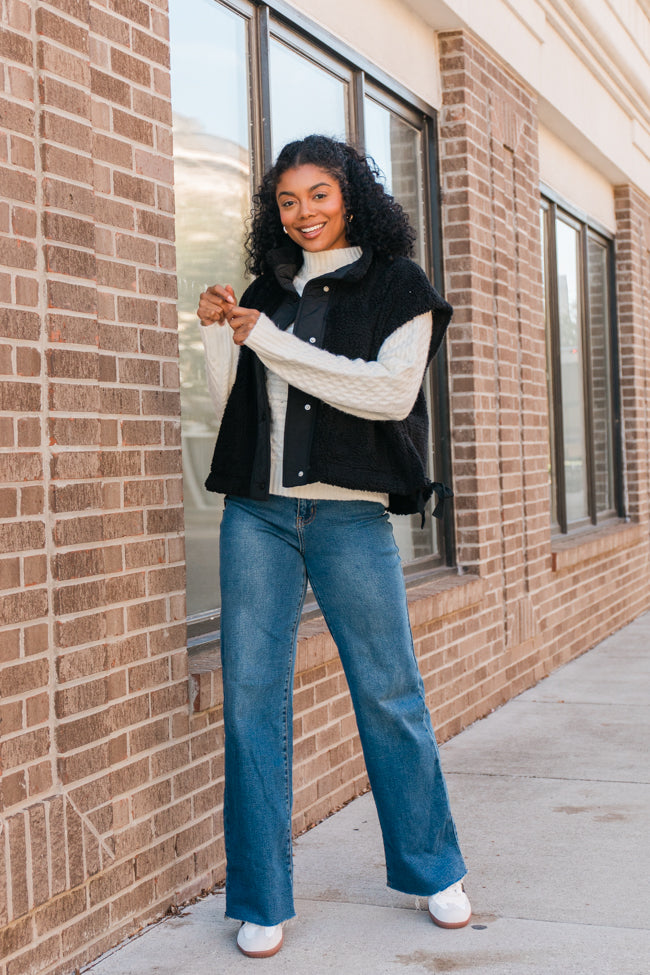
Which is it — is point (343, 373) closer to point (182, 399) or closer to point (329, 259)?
point (329, 259)

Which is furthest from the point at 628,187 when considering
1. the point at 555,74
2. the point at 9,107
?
the point at 9,107

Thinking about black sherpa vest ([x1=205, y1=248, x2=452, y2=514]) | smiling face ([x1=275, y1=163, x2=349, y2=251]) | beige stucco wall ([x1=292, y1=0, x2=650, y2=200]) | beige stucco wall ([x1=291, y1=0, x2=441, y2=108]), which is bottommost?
black sherpa vest ([x1=205, y1=248, x2=452, y2=514])

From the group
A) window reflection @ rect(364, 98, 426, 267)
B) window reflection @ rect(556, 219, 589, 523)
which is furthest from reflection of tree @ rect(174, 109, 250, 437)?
window reflection @ rect(556, 219, 589, 523)

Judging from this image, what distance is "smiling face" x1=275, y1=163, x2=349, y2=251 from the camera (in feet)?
10.7

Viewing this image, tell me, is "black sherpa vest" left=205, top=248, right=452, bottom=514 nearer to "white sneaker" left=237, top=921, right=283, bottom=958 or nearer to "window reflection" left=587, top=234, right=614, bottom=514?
"white sneaker" left=237, top=921, right=283, bottom=958

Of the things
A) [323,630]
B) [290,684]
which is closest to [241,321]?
[290,684]

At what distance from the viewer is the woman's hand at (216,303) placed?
10.2ft

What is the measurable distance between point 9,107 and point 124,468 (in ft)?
3.24

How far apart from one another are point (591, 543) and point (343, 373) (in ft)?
18.3

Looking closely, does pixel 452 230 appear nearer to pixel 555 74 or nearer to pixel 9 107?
pixel 555 74

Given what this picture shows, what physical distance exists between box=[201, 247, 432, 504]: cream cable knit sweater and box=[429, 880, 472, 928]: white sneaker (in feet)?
3.61

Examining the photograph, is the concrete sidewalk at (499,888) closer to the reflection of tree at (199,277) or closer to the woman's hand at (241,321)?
the reflection of tree at (199,277)

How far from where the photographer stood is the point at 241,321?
122 inches

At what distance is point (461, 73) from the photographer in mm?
6168
